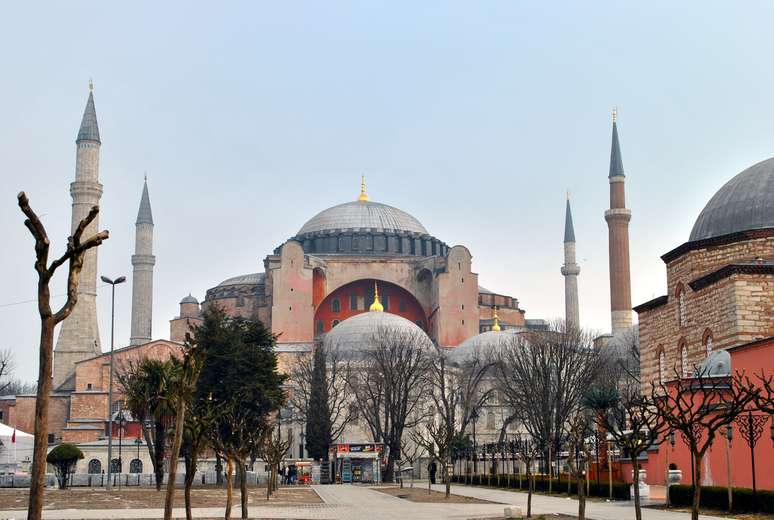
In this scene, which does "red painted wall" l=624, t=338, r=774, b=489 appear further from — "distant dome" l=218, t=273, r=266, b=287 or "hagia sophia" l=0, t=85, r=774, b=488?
"distant dome" l=218, t=273, r=266, b=287

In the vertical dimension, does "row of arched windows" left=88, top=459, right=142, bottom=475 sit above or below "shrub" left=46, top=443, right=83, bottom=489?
below

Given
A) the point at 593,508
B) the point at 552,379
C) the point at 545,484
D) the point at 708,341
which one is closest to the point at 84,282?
the point at 552,379

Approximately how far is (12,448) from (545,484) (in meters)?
29.2

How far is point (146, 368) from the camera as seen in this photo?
33281 millimetres

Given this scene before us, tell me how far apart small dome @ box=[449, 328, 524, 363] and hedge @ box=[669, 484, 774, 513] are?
35.3 m

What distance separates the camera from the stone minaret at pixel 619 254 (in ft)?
195

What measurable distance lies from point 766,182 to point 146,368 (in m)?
20.3

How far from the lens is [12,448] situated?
156 ft

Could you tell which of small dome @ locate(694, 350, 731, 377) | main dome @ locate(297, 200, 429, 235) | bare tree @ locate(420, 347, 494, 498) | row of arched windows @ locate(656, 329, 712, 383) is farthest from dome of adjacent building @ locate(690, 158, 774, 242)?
main dome @ locate(297, 200, 429, 235)

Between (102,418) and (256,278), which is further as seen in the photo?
(256,278)

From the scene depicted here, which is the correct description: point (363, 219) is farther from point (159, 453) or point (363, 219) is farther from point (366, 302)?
point (159, 453)

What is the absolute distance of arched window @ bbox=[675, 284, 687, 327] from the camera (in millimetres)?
29906

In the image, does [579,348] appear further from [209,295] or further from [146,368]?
[209,295]

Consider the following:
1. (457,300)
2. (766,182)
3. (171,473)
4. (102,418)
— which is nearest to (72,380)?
(102,418)
